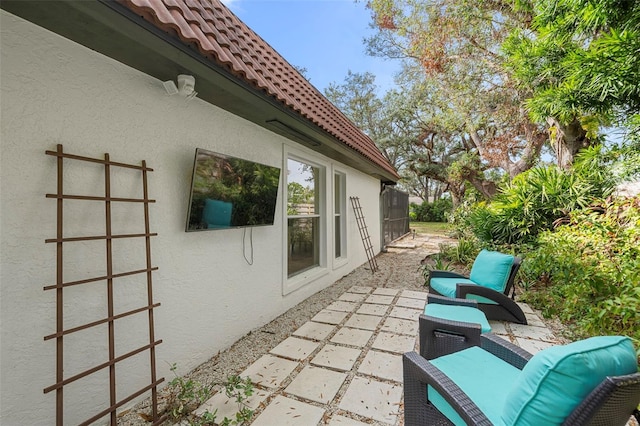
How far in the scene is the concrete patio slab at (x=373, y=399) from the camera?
2293 millimetres

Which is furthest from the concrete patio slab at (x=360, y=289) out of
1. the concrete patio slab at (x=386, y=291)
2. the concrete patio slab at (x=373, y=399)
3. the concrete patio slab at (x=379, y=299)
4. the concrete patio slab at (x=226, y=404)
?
the concrete patio slab at (x=226, y=404)

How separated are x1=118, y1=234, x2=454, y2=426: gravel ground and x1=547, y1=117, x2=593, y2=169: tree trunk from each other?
4704mm

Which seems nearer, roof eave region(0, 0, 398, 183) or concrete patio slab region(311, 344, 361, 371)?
roof eave region(0, 0, 398, 183)

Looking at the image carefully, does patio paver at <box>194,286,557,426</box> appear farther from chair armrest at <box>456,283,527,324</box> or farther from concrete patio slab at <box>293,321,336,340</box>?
chair armrest at <box>456,283,527,324</box>

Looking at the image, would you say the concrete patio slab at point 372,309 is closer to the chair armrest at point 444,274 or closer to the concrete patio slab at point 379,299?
the concrete patio slab at point 379,299

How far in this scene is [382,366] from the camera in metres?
2.99

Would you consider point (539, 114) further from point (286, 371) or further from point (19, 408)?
point (19, 408)

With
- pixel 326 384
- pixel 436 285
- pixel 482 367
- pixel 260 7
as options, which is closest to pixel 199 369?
pixel 326 384

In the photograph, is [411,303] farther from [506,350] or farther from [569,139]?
[569,139]

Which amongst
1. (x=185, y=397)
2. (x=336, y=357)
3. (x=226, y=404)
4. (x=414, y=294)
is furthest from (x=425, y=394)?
(x=414, y=294)

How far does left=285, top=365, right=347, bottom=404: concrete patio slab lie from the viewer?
8.31 ft

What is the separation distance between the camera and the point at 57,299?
1.81 m

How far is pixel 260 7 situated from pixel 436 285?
620 centimetres

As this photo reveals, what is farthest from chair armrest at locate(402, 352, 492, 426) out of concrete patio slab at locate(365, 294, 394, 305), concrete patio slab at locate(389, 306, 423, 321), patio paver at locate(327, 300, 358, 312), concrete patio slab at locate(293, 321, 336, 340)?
concrete patio slab at locate(365, 294, 394, 305)
